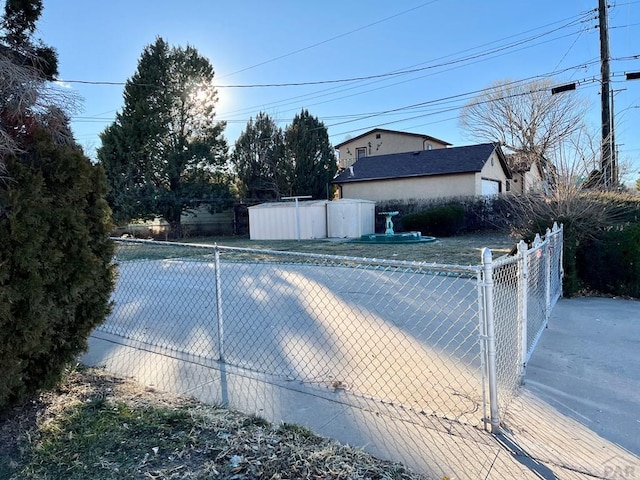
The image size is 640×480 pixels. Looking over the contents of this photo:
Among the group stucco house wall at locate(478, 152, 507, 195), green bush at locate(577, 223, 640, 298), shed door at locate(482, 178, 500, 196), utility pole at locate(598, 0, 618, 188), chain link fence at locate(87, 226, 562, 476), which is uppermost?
utility pole at locate(598, 0, 618, 188)

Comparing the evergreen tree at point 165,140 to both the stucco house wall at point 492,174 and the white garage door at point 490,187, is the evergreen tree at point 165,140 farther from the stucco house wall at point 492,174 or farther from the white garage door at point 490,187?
the white garage door at point 490,187

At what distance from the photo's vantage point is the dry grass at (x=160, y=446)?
2.18 m

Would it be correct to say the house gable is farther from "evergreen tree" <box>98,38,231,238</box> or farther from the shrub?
the shrub

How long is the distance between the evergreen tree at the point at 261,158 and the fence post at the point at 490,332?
976 inches

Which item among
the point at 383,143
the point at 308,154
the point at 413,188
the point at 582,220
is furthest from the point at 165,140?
the point at 582,220

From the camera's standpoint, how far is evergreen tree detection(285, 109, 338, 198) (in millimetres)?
26500

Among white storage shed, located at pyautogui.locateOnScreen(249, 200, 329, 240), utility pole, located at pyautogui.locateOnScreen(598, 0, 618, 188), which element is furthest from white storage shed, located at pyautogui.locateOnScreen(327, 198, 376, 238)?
utility pole, located at pyautogui.locateOnScreen(598, 0, 618, 188)

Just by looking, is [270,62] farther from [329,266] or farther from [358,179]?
[329,266]

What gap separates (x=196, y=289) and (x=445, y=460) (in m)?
6.25

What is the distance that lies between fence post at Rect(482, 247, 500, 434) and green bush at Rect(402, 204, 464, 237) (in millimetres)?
18295

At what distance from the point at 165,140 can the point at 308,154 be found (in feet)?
28.8

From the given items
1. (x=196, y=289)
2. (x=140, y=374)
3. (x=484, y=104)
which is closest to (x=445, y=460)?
(x=140, y=374)

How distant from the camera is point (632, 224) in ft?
23.4

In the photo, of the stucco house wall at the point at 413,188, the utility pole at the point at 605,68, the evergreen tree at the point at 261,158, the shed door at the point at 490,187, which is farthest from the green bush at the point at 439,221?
the evergreen tree at the point at 261,158
